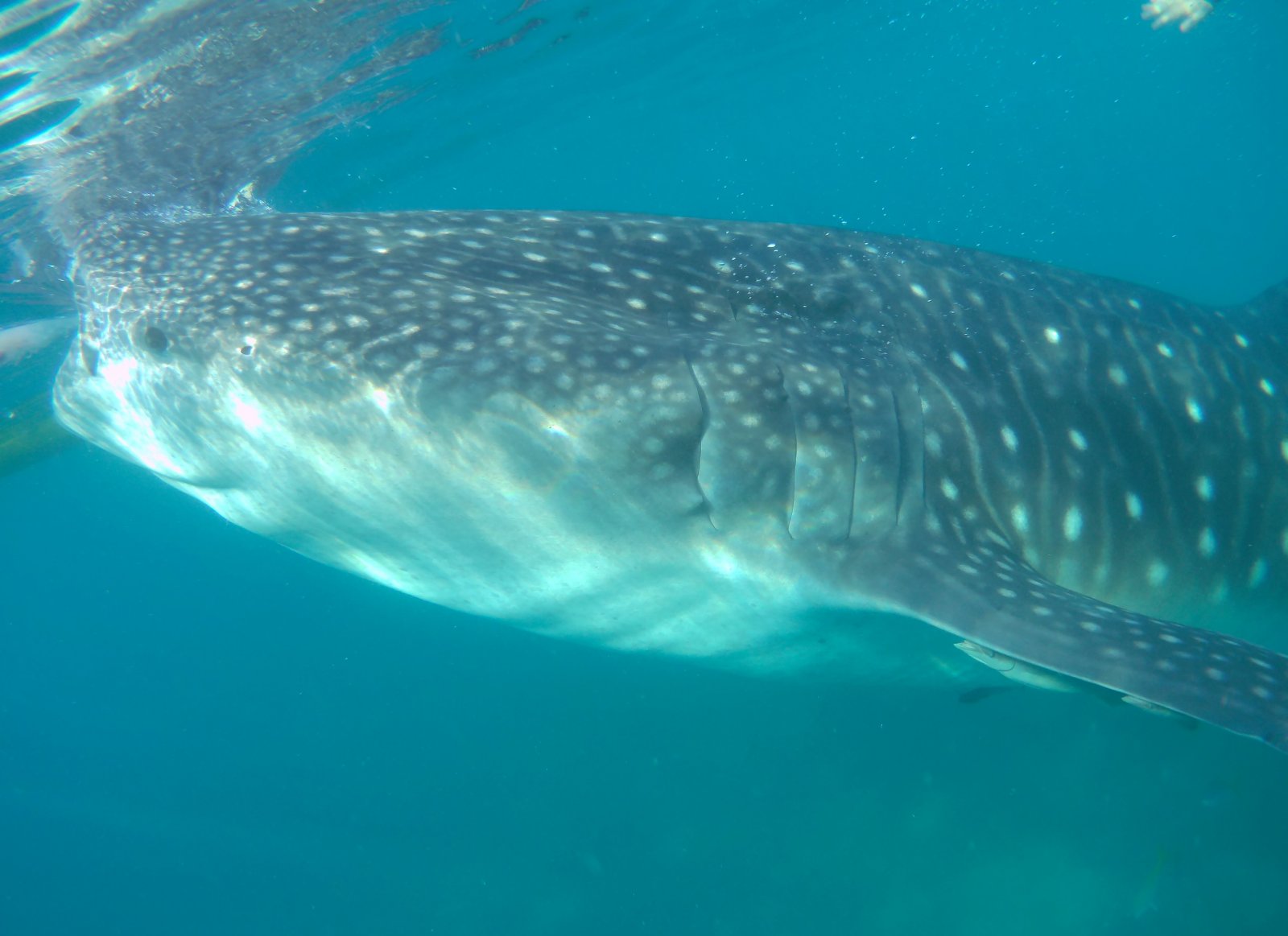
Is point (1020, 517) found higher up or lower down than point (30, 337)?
lower down

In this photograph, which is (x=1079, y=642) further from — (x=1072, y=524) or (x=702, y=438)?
(x=702, y=438)

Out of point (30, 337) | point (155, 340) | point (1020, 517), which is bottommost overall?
point (1020, 517)

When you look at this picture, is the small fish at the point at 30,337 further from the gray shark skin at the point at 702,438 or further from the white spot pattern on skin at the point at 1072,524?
the white spot pattern on skin at the point at 1072,524

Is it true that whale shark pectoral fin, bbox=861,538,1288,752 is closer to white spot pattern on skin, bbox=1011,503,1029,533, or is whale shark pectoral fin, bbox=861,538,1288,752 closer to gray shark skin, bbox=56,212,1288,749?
gray shark skin, bbox=56,212,1288,749

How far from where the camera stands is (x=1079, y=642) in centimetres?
282

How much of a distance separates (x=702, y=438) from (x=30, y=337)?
14059mm

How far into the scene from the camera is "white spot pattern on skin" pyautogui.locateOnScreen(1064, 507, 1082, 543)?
12.8ft

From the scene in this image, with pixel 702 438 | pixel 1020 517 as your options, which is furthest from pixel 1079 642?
pixel 702 438

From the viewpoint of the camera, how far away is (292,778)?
1453cm

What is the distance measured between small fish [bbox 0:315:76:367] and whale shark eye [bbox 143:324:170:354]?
11.3 m

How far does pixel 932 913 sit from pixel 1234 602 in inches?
163

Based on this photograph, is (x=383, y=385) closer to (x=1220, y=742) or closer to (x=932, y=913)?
(x=932, y=913)

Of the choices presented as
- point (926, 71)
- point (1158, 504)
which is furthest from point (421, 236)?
point (926, 71)

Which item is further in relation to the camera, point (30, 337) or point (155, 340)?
point (30, 337)
